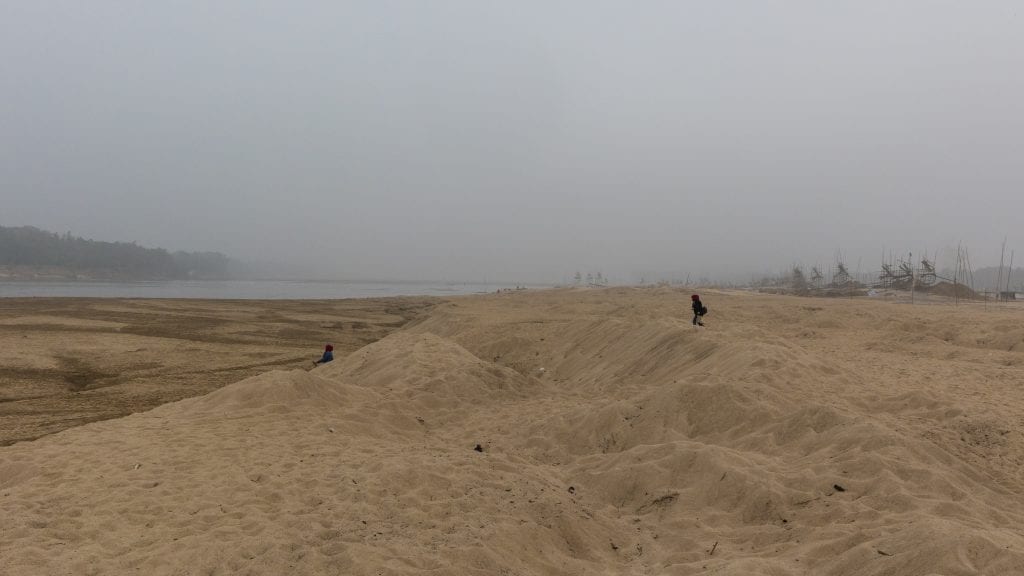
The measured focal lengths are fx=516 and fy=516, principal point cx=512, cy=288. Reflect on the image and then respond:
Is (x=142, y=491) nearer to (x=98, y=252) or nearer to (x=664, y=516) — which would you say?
(x=664, y=516)

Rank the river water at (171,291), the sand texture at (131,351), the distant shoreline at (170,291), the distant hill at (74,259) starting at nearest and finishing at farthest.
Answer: the sand texture at (131,351)
the distant shoreline at (170,291)
the river water at (171,291)
the distant hill at (74,259)

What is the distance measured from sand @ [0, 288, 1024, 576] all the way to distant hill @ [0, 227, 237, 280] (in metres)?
130

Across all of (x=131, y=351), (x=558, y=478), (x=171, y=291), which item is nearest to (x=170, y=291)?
(x=171, y=291)

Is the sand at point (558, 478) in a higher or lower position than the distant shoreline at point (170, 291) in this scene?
higher

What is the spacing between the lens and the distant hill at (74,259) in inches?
4355

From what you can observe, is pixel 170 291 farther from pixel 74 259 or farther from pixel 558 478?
pixel 558 478

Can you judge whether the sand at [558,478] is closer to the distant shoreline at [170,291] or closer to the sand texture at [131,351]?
the sand texture at [131,351]

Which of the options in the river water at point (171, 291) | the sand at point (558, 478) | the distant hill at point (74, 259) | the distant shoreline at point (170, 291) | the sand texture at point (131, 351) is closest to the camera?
the sand at point (558, 478)

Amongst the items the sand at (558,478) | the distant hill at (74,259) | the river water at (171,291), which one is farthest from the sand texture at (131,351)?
the distant hill at (74,259)

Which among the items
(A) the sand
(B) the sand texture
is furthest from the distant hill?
(A) the sand

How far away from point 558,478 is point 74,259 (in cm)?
15685

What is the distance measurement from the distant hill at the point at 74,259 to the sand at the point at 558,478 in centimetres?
12998

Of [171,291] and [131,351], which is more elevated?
[171,291]

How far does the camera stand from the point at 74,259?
123 metres
